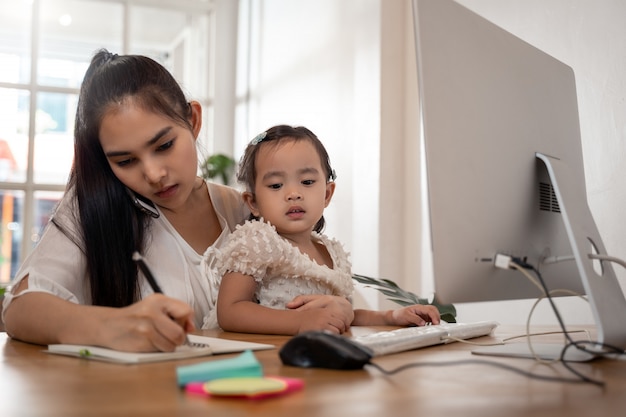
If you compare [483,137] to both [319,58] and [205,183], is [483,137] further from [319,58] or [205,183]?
[319,58]

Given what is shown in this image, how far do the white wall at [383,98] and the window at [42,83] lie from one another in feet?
2.50

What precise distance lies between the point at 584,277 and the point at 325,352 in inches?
14.3

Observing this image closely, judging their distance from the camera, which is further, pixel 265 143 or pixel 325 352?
pixel 265 143

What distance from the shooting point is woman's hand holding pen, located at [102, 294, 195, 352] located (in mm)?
868

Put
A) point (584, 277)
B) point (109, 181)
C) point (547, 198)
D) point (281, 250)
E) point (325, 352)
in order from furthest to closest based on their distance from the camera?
point (109, 181), point (281, 250), point (547, 198), point (584, 277), point (325, 352)

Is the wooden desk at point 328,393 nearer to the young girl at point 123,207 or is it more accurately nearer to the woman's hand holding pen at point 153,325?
the woman's hand holding pen at point 153,325

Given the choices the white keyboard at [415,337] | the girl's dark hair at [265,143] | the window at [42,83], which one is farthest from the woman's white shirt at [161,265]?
the window at [42,83]

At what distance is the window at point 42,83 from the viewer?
4.71 meters

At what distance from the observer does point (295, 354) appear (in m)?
0.82

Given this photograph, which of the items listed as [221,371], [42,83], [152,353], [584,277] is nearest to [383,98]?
[584,277]

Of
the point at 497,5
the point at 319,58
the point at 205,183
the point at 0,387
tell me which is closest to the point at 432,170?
the point at 0,387

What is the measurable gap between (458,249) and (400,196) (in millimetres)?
2220

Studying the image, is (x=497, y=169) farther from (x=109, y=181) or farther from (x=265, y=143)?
(x=109, y=181)

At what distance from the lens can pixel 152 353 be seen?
89 cm
